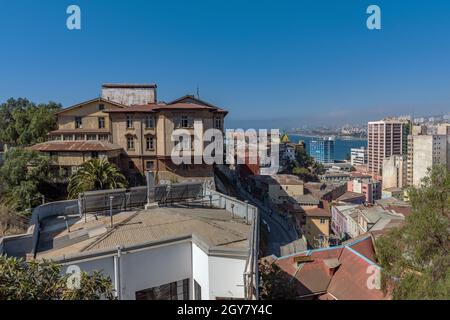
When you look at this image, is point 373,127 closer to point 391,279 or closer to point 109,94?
point 109,94

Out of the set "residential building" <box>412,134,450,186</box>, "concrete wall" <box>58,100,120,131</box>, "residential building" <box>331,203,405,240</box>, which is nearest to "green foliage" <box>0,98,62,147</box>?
"concrete wall" <box>58,100,120,131</box>

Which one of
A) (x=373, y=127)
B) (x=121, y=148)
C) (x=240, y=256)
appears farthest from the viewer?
(x=373, y=127)

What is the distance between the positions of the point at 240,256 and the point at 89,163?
13706 millimetres

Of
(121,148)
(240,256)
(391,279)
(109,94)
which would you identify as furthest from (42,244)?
(109,94)

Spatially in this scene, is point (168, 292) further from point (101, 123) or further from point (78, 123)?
point (78, 123)

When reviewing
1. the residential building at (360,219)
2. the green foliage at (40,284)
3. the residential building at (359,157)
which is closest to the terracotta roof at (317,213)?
the residential building at (360,219)

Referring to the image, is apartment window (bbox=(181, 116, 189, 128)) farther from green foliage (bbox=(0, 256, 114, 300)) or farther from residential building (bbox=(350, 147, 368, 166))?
residential building (bbox=(350, 147, 368, 166))

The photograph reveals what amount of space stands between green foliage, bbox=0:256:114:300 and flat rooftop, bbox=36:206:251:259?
2.59 metres

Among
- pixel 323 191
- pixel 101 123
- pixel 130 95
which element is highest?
pixel 130 95

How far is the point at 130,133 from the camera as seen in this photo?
2481 centimetres

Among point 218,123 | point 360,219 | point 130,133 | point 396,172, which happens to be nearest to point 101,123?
point 130,133

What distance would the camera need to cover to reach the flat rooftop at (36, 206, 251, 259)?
8266 millimetres

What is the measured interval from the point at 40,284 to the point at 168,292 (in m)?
3.42

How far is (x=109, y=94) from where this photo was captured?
28719mm
